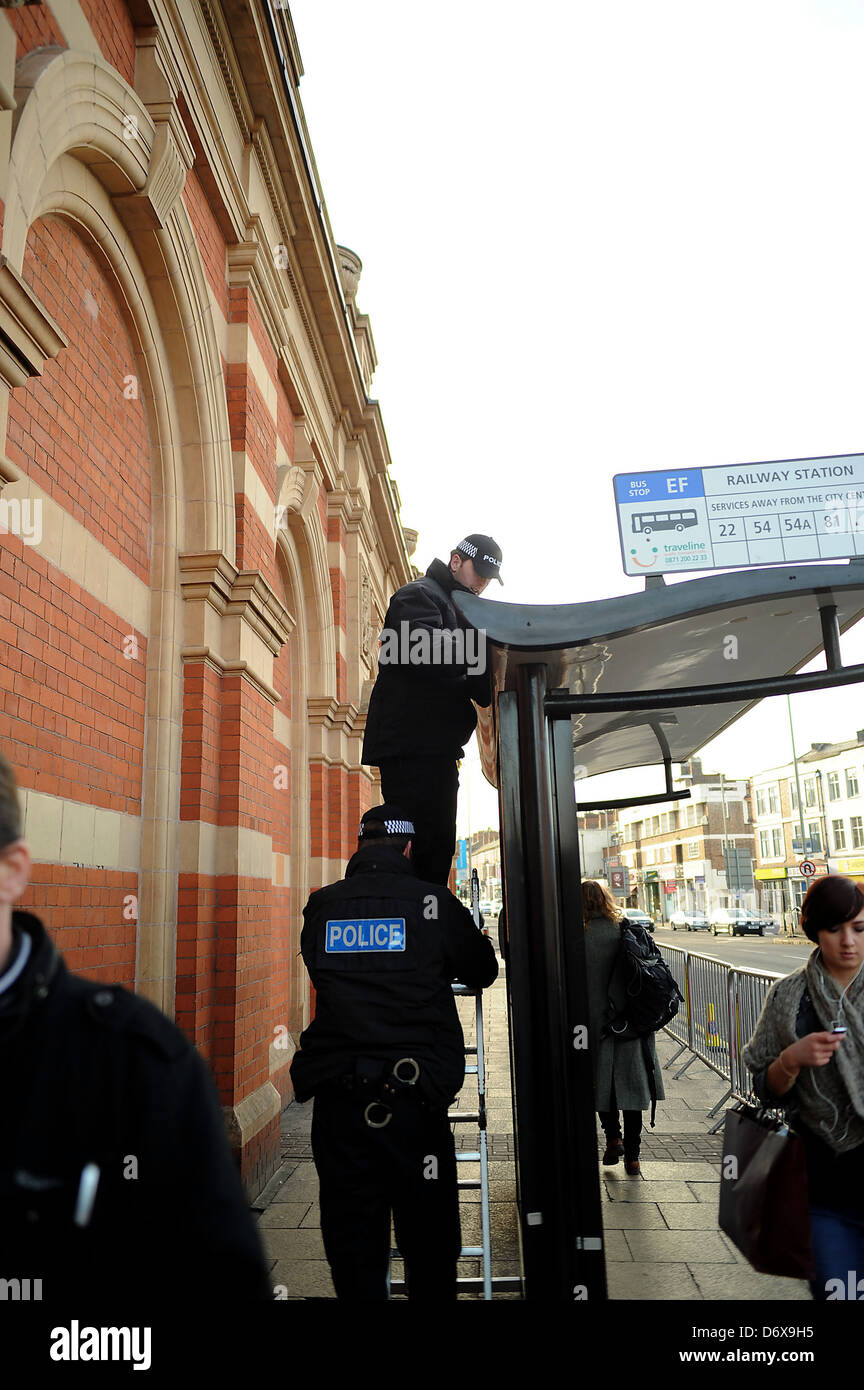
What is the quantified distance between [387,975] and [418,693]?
1419 mm

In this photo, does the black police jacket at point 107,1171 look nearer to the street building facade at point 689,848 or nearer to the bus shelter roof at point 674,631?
the bus shelter roof at point 674,631

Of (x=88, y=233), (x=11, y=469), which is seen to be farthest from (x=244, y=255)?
(x=11, y=469)

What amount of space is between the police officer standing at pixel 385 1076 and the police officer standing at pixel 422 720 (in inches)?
32.6

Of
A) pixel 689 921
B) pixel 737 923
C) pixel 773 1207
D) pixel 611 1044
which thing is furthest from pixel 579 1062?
pixel 689 921

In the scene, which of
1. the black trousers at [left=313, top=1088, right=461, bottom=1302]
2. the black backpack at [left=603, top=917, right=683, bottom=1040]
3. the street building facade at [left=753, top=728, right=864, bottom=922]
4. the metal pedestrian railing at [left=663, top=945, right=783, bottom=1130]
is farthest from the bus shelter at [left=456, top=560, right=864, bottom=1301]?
the street building facade at [left=753, top=728, right=864, bottom=922]

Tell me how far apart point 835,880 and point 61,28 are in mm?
5392

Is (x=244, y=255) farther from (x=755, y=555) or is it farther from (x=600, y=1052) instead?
(x=600, y=1052)

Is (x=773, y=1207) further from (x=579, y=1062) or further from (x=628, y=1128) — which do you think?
(x=628, y=1128)

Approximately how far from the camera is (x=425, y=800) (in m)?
4.22

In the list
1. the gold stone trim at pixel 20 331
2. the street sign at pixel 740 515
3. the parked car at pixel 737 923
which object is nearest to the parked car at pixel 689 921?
the parked car at pixel 737 923

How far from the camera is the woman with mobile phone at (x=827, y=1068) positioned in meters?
3.05

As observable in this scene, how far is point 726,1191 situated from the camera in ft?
10.3

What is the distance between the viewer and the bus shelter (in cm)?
353

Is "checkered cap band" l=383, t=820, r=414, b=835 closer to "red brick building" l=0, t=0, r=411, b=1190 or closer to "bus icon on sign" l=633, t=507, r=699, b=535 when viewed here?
"bus icon on sign" l=633, t=507, r=699, b=535
